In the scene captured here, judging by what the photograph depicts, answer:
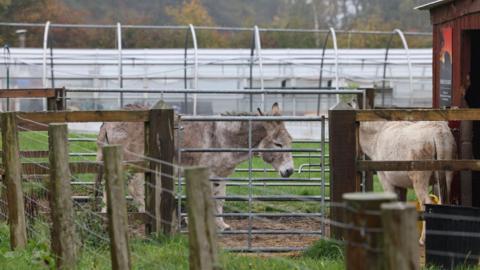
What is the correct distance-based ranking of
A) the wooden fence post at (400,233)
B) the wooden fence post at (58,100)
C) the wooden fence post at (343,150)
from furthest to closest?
the wooden fence post at (58,100) < the wooden fence post at (343,150) < the wooden fence post at (400,233)

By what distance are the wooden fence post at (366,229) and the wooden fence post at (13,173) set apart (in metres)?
5.16

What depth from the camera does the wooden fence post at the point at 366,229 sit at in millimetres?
4520

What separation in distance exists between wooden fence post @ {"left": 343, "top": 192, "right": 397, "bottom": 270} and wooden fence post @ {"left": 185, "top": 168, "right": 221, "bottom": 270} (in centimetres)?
119

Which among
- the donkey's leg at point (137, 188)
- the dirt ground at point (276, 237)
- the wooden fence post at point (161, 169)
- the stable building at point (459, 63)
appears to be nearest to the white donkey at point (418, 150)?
the stable building at point (459, 63)

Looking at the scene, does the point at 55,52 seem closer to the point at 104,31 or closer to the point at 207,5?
the point at 104,31

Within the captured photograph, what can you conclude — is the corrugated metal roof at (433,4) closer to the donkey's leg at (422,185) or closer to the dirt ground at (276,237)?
the donkey's leg at (422,185)

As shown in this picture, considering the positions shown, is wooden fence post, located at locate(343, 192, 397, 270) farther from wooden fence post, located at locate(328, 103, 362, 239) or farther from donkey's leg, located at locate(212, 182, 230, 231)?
donkey's leg, located at locate(212, 182, 230, 231)

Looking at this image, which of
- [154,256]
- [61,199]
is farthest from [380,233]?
[154,256]

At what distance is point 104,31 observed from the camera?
58.8 meters

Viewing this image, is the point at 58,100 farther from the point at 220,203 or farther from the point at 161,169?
the point at 161,169

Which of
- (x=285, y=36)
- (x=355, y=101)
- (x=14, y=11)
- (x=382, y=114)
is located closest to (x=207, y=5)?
(x=285, y=36)

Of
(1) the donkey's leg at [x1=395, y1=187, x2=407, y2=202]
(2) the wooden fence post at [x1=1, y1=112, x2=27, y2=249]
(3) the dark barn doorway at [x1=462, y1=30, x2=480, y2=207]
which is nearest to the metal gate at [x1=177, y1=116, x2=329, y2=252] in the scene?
(1) the donkey's leg at [x1=395, y1=187, x2=407, y2=202]

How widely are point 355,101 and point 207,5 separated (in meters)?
61.3

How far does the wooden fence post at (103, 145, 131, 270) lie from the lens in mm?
6715
